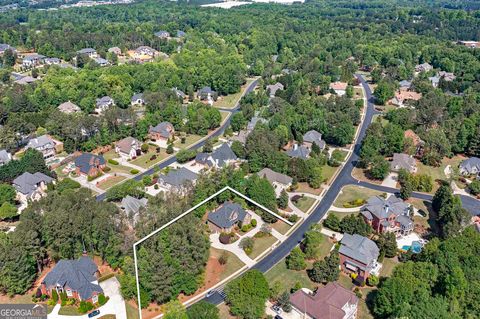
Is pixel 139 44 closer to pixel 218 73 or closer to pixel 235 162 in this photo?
pixel 218 73

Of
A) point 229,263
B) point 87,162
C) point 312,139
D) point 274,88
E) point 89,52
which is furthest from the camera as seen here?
point 89,52

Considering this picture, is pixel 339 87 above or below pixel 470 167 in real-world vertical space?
below

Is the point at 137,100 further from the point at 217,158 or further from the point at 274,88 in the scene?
the point at 217,158

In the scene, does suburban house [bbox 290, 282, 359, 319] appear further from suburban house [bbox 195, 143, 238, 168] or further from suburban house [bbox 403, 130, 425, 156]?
suburban house [bbox 403, 130, 425, 156]

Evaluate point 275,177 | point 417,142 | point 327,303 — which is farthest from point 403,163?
point 327,303

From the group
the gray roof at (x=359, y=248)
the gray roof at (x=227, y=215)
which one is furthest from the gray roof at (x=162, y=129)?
the gray roof at (x=359, y=248)

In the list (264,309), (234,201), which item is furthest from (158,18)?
(264,309)

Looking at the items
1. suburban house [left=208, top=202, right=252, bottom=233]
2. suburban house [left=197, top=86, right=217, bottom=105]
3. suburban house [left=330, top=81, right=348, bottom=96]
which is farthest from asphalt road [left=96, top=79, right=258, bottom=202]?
suburban house [left=330, top=81, right=348, bottom=96]
